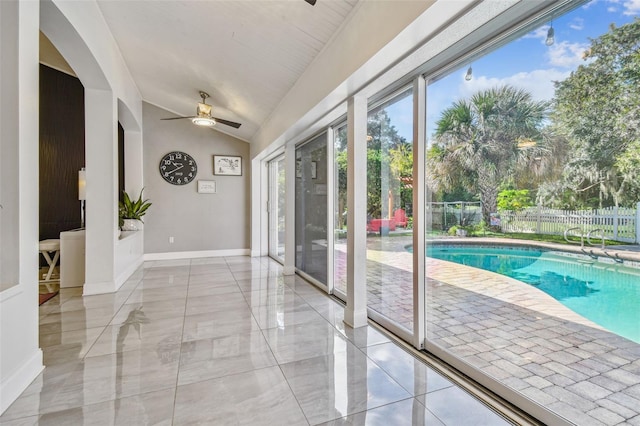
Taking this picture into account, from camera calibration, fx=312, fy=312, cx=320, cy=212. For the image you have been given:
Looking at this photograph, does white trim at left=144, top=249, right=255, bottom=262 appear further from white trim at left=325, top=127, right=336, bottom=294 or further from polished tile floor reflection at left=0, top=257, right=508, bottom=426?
white trim at left=325, top=127, right=336, bottom=294

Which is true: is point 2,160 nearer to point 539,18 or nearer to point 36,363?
point 36,363

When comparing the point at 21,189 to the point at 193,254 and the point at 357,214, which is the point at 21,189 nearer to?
the point at 357,214

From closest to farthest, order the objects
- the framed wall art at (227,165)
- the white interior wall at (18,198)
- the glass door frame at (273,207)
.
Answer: the white interior wall at (18,198) → the glass door frame at (273,207) → the framed wall art at (227,165)

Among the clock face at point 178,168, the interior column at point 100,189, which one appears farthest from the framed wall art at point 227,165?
the interior column at point 100,189

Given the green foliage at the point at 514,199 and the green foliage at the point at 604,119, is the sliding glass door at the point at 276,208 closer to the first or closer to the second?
the green foliage at the point at 514,199

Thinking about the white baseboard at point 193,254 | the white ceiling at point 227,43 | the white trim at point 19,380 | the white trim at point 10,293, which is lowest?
the white trim at point 19,380

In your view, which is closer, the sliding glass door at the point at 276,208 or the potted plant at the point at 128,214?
the potted plant at the point at 128,214

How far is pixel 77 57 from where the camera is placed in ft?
10.7

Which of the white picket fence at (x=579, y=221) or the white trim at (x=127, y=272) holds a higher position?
the white picket fence at (x=579, y=221)

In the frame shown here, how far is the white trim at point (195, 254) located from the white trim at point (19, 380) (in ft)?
15.0

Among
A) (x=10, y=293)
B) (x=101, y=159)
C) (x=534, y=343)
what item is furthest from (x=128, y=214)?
(x=534, y=343)

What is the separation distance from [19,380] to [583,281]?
3.19 metres

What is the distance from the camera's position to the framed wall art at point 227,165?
687 cm

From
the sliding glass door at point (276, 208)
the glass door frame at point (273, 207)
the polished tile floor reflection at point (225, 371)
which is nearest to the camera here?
the polished tile floor reflection at point (225, 371)
